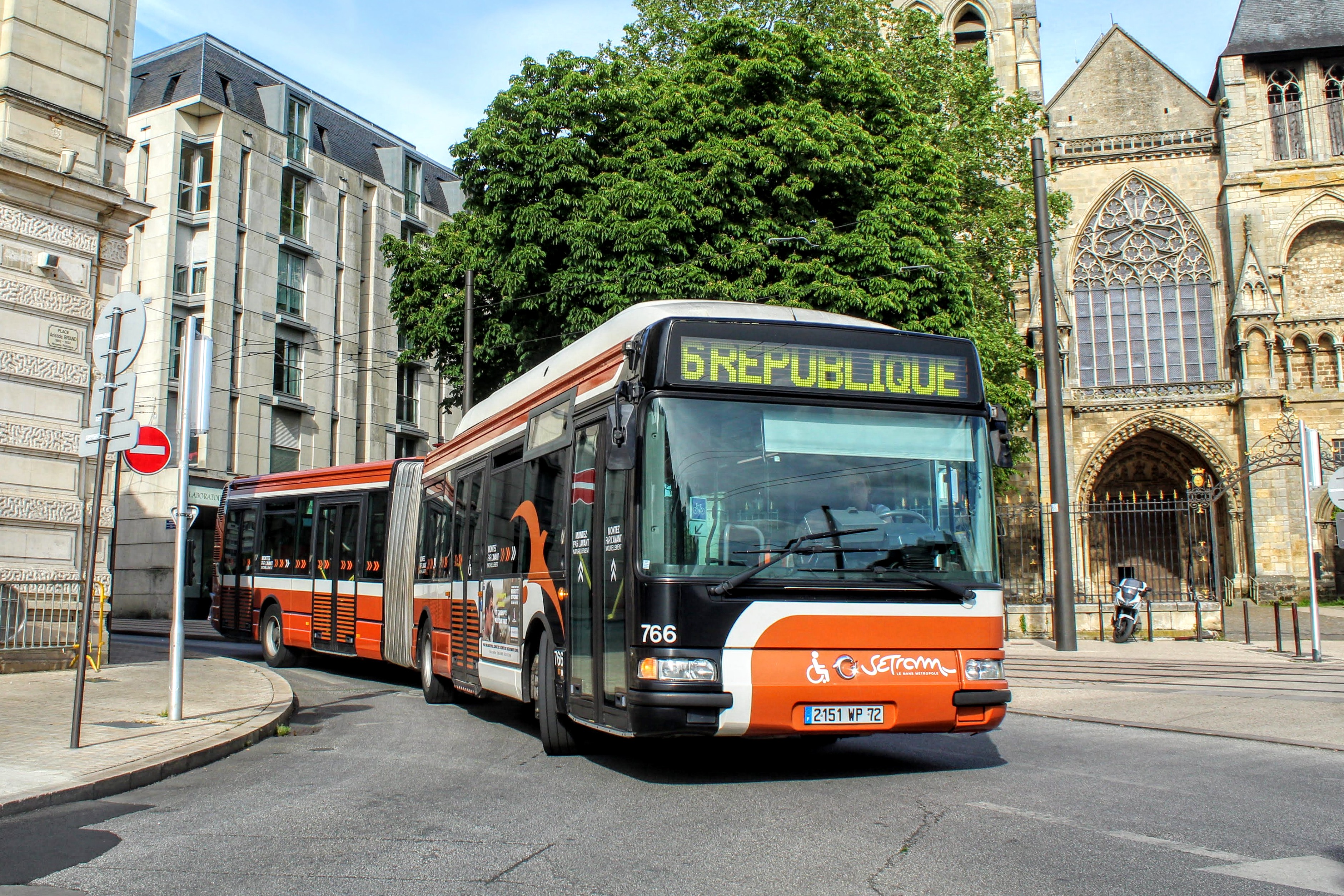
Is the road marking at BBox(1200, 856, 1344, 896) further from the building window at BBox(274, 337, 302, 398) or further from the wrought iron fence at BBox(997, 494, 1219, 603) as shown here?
the building window at BBox(274, 337, 302, 398)

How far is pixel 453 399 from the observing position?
80.9 feet

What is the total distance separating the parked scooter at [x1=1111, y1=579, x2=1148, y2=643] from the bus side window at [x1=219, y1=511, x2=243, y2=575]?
14738 millimetres

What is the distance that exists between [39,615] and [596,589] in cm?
893

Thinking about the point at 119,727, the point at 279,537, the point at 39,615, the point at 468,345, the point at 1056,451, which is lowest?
the point at 119,727

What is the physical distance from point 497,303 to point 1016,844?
753 inches

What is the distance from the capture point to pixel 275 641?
1700cm

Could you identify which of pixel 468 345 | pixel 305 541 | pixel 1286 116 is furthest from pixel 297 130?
pixel 1286 116

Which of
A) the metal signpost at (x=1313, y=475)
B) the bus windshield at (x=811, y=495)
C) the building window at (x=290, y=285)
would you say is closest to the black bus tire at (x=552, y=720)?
the bus windshield at (x=811, y=495)

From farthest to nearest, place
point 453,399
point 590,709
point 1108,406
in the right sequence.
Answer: point 1108,406 → point 453,399 → point 590,709

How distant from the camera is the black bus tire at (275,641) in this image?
1675 centimetres

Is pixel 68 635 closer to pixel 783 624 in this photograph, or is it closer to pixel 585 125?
pixel 783 624

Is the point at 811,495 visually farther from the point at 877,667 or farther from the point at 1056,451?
the point at 1056,451

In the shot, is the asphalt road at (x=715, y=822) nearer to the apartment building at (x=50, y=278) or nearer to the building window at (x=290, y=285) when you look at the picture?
the apartment building at (x=50, y=278)

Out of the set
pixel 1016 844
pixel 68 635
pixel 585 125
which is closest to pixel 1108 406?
pixel 585 125
